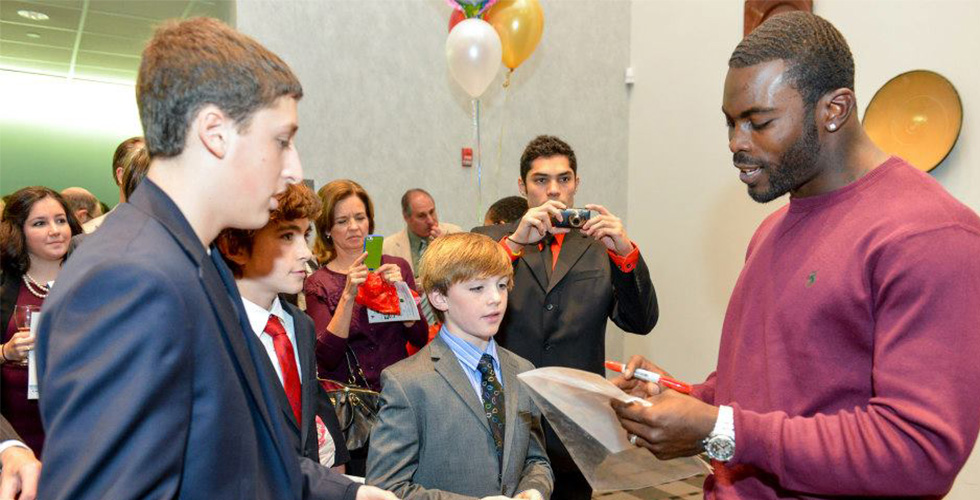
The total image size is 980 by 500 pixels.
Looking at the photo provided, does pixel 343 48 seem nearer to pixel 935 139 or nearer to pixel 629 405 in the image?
pixel 935 139

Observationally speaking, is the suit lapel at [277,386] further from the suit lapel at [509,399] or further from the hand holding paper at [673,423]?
the suit lapel at [509,399]

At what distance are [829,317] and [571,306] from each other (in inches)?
56.5

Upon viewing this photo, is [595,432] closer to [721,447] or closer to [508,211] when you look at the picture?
[721,447]

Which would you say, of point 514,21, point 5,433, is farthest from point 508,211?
point 5,433

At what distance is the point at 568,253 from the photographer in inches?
107

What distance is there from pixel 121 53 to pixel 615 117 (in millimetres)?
5377

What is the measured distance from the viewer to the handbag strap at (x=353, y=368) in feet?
9.31

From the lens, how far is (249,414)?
3.33 ft

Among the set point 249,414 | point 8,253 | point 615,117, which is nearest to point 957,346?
point 249,414

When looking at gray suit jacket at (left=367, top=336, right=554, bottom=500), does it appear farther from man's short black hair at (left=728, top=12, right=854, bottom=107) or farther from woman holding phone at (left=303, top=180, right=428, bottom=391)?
man's short black hair at (left=728, top=12, right=854, bottom=107)

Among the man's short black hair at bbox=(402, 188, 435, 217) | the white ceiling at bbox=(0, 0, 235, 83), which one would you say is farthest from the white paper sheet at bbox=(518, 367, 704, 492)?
the white ceiling at bbox=(0, 0, 235, 83)

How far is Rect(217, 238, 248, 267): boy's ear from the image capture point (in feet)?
6.32

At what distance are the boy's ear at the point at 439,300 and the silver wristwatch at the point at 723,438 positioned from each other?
1.06 m

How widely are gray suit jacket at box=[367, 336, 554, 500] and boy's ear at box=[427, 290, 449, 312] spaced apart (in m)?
0.20
